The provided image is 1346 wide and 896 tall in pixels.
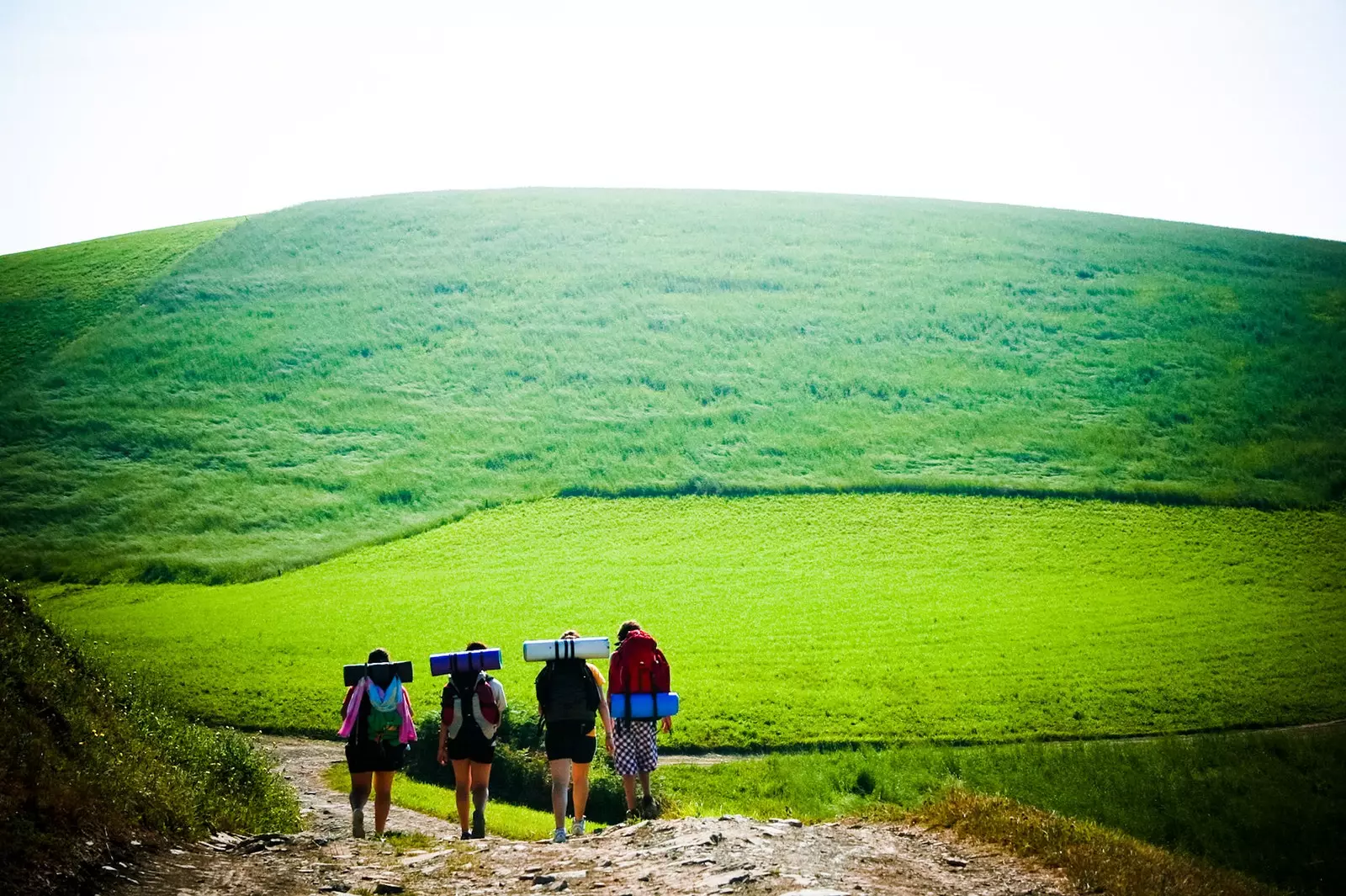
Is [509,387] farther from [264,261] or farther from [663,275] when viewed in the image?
[264,261]

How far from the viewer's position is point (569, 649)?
36.2ft

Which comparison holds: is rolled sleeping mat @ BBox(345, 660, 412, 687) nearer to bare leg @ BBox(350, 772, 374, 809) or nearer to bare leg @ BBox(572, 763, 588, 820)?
bare leg @ BBox(350, 772, 374, 809)

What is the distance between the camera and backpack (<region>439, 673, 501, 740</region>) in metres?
11.4

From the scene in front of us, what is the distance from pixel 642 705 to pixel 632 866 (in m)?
3.06

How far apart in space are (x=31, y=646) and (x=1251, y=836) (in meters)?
17.9

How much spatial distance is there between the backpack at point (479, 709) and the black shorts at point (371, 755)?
0.65m

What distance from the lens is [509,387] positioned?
5956cm

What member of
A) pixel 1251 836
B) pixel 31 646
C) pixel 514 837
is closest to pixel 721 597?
pixel 1251 836

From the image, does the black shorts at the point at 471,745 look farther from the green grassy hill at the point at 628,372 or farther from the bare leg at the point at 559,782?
the green grassy hill at the point at 628,372

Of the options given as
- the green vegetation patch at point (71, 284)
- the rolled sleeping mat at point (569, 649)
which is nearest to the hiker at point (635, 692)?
the rolled sleeping mat at point (569, 649)

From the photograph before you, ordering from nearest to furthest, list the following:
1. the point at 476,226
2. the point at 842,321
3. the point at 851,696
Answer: the point at 851,696
the point at 842,321
the point at 476,226

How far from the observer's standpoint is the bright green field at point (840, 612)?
81.7ft

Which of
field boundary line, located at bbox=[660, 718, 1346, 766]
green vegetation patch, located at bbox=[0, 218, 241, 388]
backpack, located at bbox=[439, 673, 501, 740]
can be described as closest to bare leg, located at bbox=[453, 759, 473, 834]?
backpack, located at bbox=[439, 673, 501, 740]

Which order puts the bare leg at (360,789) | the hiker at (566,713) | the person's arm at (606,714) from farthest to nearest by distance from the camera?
the bare leg at (360,789)
the person's arm at (606,714)
the hiker at (566,713)
